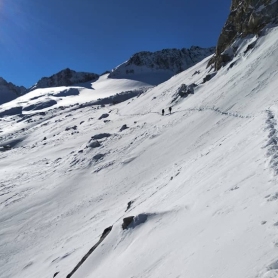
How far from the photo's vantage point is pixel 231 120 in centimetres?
2419

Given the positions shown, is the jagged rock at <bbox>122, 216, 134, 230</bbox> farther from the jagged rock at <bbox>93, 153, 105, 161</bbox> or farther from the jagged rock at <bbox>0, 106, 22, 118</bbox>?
the jagged rock at <bbox>0, 106, 22, 118</bbox>

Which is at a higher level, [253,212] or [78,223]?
[253,212]

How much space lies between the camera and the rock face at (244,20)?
4188 cm

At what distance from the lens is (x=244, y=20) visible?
46.2 metres

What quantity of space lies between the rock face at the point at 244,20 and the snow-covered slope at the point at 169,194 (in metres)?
2.62

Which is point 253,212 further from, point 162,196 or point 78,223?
point 78,223

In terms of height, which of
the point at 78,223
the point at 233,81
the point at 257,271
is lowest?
the point at 78,223

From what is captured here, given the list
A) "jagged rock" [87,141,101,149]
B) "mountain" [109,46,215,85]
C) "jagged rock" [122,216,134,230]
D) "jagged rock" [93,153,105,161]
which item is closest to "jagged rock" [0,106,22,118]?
"mountain" [109,46,215,85]

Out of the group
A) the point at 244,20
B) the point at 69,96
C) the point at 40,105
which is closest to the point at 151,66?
the point at 69,96

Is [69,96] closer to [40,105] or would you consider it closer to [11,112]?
[40,105]

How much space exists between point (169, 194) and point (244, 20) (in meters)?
43.0

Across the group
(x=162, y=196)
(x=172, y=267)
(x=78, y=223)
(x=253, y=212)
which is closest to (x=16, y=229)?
(x=78, y=223)

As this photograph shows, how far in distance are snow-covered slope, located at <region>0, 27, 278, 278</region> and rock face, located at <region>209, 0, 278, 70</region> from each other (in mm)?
2617

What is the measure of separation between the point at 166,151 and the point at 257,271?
2014 cm
